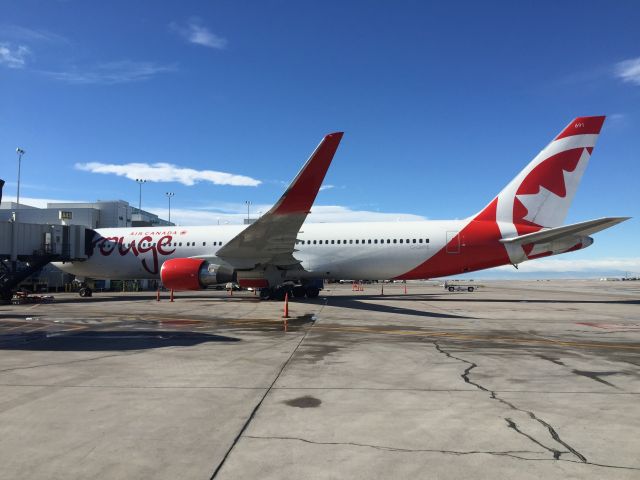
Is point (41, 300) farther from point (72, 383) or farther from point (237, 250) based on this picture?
point (72, 383)

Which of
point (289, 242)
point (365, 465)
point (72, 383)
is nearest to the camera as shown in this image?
point (365, 465)

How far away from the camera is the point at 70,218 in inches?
1708

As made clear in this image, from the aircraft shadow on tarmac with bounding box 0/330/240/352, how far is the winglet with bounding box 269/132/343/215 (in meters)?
7.58

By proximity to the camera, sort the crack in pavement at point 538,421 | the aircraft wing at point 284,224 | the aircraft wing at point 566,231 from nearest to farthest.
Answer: the crack in pavement at point 538,421 < the aircraft wing at point 284,224 < the aircraft wing at point 566,231

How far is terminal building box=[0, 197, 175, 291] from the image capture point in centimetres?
4231

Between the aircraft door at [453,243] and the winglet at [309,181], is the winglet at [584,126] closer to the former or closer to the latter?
the aircraft door at [453,243]

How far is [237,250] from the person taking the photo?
21203 mm

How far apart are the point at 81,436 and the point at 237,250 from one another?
1714cm

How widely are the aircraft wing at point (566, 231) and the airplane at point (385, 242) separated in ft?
0.14

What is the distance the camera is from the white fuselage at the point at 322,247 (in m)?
23.5

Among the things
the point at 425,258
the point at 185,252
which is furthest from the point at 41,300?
the point at 425,258

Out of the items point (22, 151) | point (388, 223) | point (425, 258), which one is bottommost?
point (425, 258)

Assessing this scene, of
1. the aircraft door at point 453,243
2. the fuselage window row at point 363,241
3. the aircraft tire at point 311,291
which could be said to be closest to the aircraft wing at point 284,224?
the fuselage window row at point 363,241

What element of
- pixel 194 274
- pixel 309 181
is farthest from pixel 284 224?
pixel 194 274
